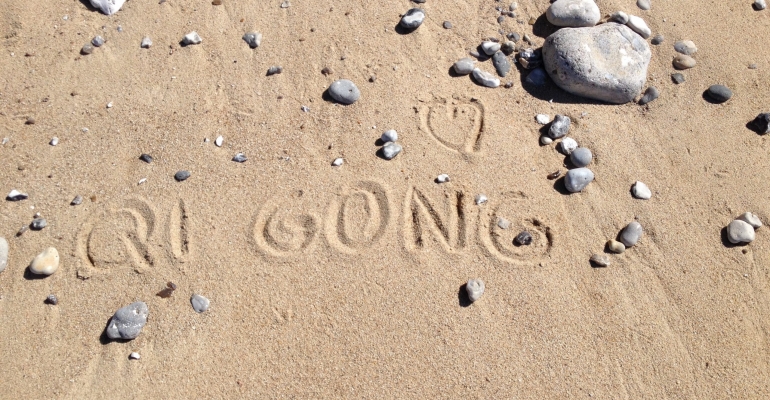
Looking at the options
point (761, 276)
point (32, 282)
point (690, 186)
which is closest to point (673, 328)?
point (761, 276)

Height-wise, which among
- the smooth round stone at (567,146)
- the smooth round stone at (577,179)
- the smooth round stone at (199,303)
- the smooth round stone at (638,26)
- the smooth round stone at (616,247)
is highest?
the smooth round stone at (638,26)

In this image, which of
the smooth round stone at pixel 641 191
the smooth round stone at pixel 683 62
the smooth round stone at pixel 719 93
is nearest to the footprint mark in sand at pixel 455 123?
the smooth round stone at pixel 641 191

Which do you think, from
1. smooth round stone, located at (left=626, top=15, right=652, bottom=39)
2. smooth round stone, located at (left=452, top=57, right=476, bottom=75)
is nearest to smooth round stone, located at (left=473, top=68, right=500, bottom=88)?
smooth round stone, located at (left=452, top=57, right=476, bottom=75)

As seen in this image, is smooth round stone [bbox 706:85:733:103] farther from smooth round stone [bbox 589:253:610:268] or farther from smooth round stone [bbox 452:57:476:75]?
smooth round stone [bbox 452:57:476:75]

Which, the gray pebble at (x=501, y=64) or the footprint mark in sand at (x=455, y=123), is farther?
the gray pebble at (x=501, y=64)

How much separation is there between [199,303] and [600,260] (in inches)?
80.6

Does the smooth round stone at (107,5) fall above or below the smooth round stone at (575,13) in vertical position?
above

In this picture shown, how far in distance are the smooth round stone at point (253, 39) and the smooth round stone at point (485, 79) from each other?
53.8 inches

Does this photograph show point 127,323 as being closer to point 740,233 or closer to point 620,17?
point 740,233

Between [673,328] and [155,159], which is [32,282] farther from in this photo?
[673,328]

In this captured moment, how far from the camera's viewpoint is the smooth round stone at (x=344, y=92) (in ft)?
9.78

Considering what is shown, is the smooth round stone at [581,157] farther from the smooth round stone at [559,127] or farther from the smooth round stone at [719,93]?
the smooth round stone at [719,93]

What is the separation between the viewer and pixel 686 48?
10.7 ft

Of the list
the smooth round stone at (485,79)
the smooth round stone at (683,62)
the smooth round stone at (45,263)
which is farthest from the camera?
the smooth round stone at (683,62)
